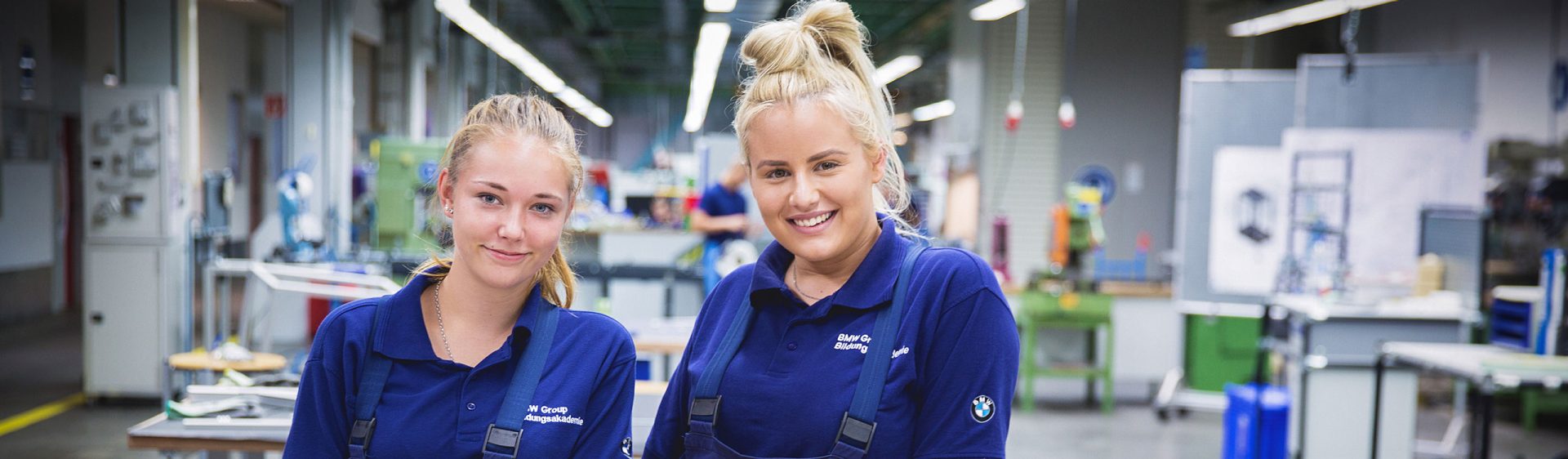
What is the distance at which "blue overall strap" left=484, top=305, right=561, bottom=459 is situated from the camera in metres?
1.39

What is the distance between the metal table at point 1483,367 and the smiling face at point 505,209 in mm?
3792

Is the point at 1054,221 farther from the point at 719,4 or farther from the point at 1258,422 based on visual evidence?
the point at 719,4

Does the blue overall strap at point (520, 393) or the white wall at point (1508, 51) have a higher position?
the white wall at point (1508, 51)

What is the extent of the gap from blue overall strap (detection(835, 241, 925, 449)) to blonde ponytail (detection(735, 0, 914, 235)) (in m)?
0.19

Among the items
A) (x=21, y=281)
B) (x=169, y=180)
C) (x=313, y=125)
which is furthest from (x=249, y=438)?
(x=21, y=281)

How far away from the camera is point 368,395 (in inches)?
55.4

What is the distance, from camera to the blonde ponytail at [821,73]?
4.52ft

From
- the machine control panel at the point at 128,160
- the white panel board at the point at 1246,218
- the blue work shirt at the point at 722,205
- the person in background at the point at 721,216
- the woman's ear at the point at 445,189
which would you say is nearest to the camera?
the woman's ear at the point at 445,189

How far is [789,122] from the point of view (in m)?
1.37

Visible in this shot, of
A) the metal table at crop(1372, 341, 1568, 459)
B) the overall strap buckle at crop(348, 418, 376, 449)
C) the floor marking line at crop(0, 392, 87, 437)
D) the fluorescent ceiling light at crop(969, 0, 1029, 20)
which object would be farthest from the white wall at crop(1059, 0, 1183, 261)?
the overall strap buckle at crop(348, 418, 376, 449)

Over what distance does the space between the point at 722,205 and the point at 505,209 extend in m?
5.60

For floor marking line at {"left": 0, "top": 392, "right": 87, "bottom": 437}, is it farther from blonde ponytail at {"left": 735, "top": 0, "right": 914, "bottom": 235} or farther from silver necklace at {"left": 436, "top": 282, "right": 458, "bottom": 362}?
blonde ponytail at {"left": 735, "top": 0, "right": 914, "bottom": 235}

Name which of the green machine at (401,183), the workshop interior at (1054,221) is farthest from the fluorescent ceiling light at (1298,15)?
the green machine at (401,183)

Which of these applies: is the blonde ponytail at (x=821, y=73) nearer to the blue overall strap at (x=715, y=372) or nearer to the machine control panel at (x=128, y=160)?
the blue overall strap at (x=715, y=372)
